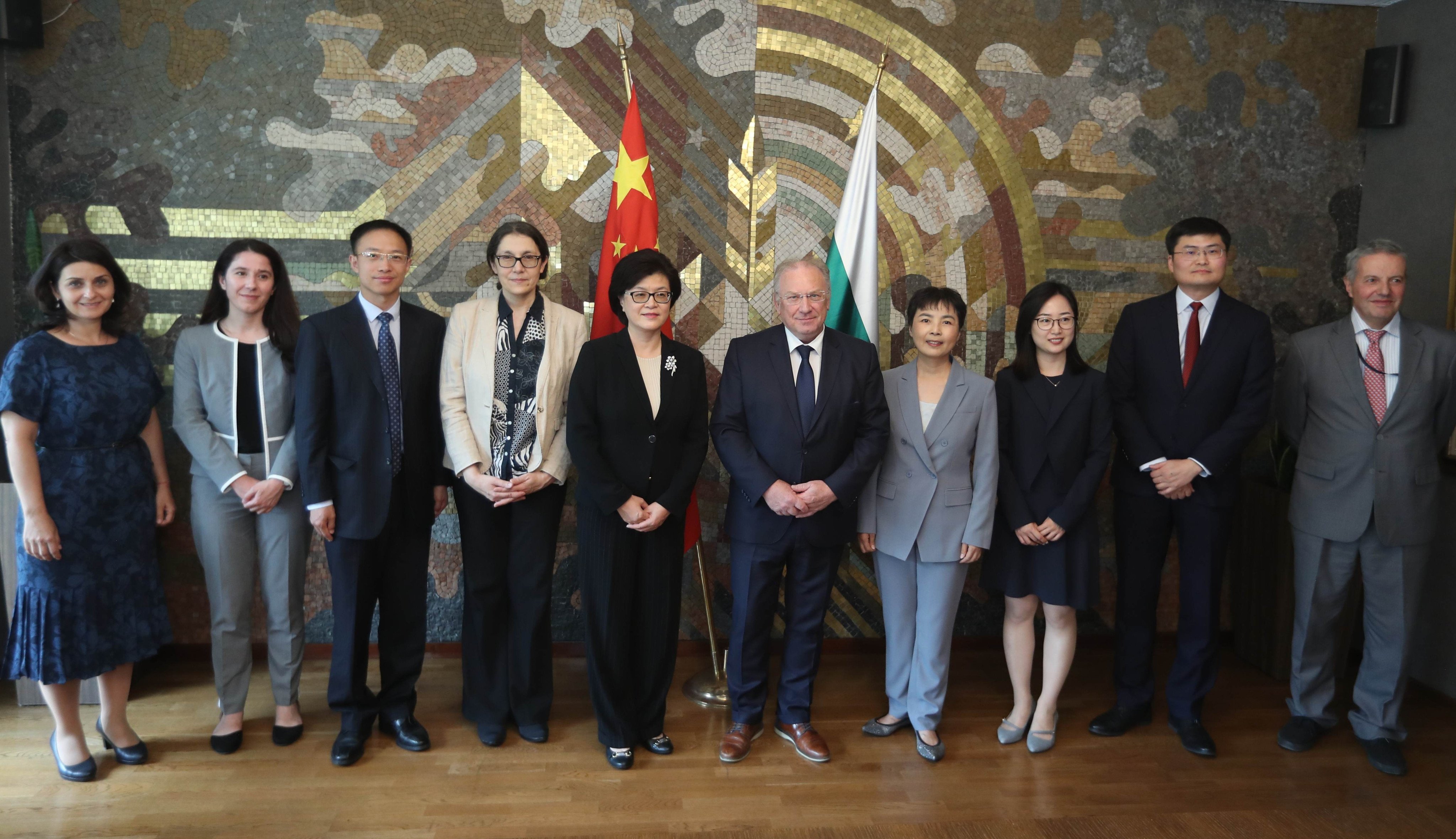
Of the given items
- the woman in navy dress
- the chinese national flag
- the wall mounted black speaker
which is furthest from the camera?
the wall mounted black speaker

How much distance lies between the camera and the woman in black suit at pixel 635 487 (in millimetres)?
2908

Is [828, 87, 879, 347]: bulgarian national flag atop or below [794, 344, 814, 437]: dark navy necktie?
atop

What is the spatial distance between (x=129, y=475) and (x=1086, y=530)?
128 inches

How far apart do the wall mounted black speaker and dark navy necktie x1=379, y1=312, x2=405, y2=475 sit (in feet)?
14.5

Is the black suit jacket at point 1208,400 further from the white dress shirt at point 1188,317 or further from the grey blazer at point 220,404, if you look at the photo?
the grey blazer at point 220,404

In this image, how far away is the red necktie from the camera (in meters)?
3.31

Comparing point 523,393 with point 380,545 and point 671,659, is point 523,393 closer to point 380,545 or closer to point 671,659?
point 380,545

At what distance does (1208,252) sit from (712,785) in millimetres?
2592

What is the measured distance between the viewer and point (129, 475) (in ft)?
9.61

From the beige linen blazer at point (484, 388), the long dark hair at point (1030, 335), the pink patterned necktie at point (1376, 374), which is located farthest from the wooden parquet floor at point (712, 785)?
the long dark hair at point (1030, 335)

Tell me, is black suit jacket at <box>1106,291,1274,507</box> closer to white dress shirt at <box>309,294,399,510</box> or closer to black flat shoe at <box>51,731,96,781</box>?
white dress shirt at <box>309,294,399,510</box>

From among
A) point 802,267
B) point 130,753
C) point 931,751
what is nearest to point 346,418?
point 130,753

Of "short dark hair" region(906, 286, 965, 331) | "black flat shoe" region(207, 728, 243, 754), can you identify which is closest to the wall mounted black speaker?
"short dark hair" region(906, 286, 965, 331)

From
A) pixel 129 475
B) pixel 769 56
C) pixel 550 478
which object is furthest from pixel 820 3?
pixel 129 475
